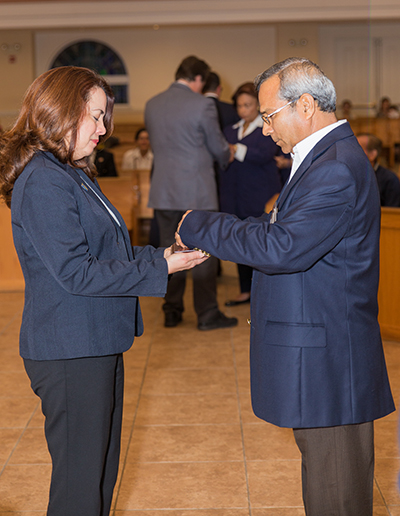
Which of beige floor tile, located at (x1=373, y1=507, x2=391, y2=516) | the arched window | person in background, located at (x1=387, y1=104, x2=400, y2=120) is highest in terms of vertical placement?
the arched window

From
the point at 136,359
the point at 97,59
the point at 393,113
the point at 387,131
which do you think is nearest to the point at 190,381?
the point at 136,359

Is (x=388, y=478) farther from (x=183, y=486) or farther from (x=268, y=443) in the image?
(x=183, y=486)

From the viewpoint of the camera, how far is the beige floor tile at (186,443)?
2715 mm

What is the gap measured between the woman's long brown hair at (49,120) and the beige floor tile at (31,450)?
5.02ft

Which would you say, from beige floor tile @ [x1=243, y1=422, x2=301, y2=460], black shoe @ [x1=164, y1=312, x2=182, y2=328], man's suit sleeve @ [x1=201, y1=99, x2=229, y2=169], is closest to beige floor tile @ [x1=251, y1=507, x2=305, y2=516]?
beige floor tile @ [x1=243, y1=422, x2=301, y2=460]

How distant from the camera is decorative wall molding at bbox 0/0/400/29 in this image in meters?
9.18

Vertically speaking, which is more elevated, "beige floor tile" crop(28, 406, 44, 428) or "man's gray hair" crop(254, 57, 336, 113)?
"man's gray hair" crop(254, 57, 336, 113)

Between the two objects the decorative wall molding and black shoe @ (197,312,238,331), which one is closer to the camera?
black shoe @ (197,312,238,331)

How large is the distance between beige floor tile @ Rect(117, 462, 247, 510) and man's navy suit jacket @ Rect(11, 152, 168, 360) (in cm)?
96

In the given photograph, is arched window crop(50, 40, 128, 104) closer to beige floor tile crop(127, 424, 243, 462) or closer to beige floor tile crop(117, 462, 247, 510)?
beige floor tile crop(127, 424, 243, 462)

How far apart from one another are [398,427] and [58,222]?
209cm

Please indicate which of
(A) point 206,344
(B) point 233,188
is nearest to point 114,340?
(A) point 206,344

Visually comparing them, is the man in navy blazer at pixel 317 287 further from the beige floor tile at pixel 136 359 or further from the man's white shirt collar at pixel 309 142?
the beige floor tile at pixel 136 359

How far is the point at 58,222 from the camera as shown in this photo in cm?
150
